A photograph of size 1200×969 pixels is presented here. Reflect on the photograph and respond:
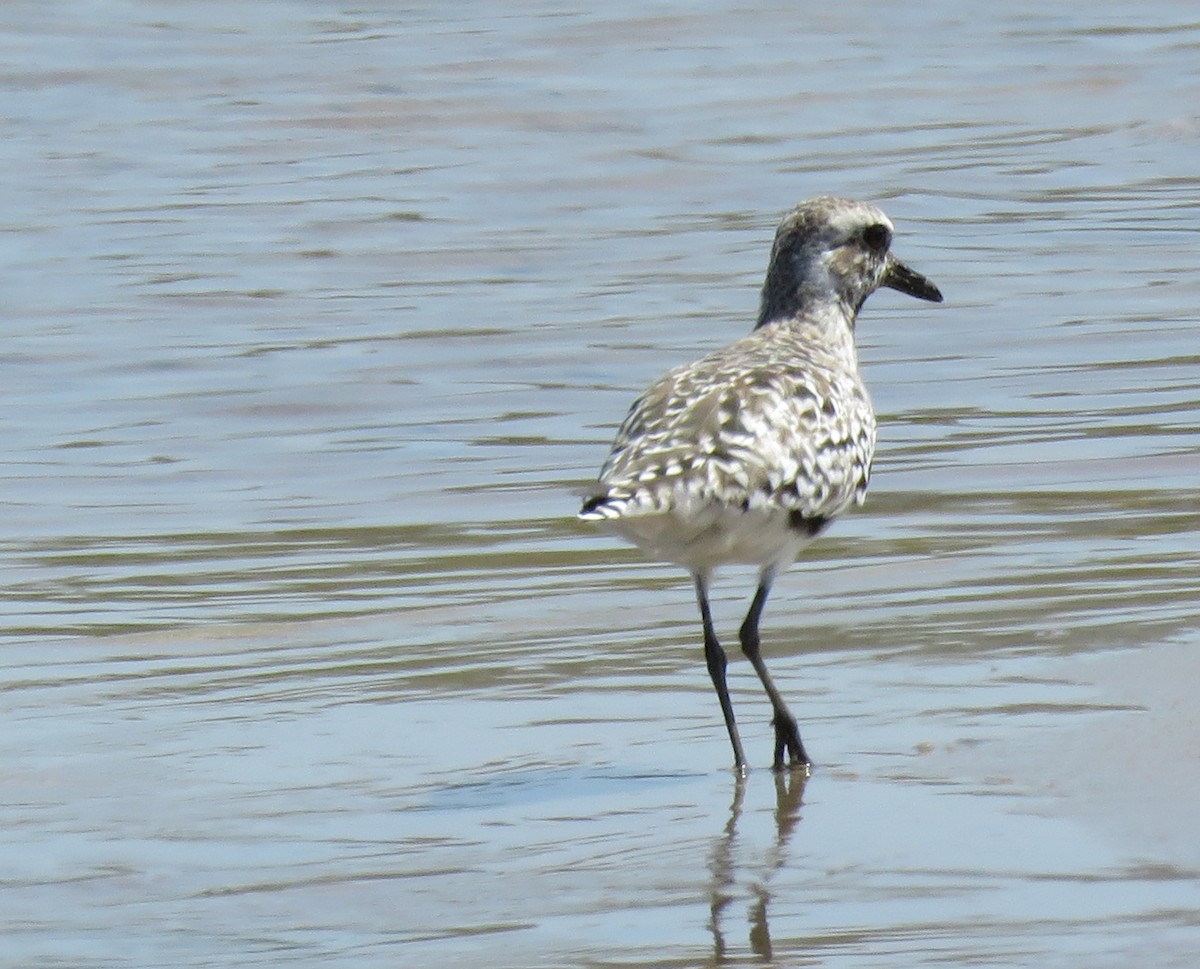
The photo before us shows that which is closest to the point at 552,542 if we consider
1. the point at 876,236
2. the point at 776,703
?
the point at 876,236

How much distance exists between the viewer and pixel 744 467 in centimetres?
575

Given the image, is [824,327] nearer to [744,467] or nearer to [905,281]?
[905,281]

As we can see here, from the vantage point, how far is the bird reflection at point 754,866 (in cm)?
468

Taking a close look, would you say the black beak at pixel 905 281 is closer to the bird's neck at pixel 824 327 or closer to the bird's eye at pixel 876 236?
the bird's eye at pixel 876 236

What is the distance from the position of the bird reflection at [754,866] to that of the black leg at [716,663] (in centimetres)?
16

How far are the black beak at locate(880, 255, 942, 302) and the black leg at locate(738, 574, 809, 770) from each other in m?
1.32

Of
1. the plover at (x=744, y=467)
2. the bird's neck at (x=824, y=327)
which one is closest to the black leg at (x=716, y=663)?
the plover at (x=744, y=467)

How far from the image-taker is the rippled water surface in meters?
4.97

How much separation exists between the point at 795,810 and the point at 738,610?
1791 millimetres

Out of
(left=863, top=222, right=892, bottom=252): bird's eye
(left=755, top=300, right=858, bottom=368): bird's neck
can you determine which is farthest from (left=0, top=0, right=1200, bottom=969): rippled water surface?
(left=863, top=222, right=892, bottom=252): bird's eye

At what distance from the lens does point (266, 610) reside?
7.35m

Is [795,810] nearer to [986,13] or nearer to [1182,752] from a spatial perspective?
[1182,752]

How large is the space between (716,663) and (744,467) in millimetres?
556

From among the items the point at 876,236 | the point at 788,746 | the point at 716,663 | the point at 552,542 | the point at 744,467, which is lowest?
the point at 552,542
